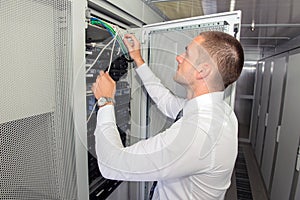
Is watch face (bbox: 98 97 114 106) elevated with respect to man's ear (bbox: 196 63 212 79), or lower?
lower

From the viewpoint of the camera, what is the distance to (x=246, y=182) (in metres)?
3.66

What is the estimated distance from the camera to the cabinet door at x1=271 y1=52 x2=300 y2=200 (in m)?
2.25

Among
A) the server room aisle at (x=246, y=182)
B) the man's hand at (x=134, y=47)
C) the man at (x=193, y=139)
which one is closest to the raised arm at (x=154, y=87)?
the man's hand at (x=134, y=47)

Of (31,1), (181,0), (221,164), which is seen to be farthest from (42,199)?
(181,0)

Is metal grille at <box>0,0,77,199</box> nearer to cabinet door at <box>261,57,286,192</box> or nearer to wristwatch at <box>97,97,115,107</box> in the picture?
wristwatch at <box>97,97,115,107</box>

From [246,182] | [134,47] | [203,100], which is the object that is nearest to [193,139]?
[203,100]

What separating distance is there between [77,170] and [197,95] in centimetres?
59

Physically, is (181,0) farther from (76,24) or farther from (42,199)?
(42,199)

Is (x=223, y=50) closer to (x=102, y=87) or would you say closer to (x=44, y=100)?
(x=102, y=87)

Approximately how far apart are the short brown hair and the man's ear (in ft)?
0.12

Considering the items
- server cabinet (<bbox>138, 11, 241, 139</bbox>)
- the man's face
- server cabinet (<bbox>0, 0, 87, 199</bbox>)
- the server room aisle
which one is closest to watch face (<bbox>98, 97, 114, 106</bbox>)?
server cabinet (<bbox>0, 0, 87, 199</bbox>)

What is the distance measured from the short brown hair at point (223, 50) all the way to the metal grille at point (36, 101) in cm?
56

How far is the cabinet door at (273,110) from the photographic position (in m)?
3.02

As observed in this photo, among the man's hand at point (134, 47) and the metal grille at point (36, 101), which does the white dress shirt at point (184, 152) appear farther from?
the man's hand at point (134, 47)
